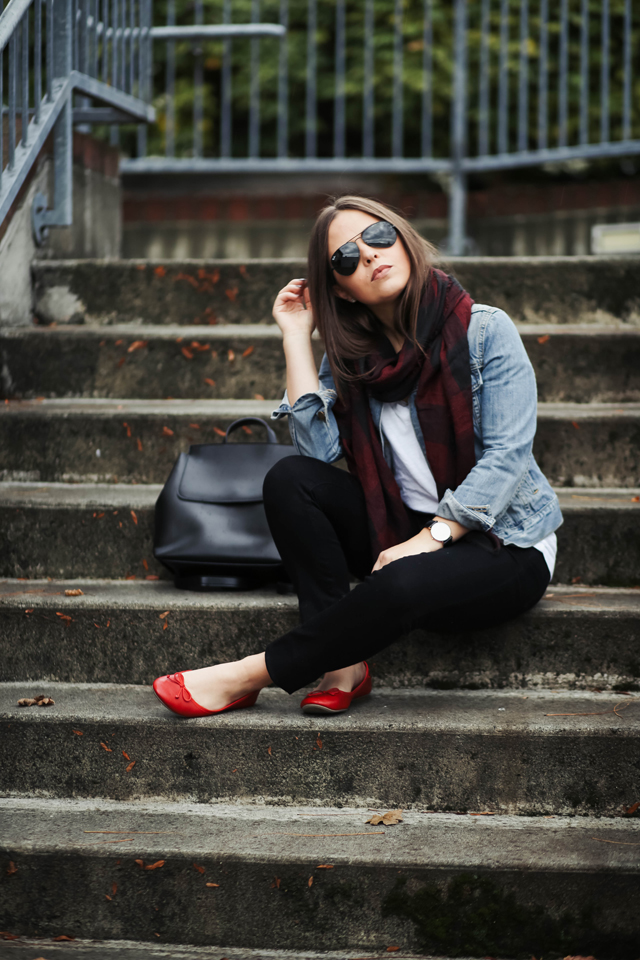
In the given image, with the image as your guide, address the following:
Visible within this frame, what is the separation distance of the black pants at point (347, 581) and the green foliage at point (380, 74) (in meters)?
3.92

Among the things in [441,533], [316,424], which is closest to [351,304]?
[316,424]

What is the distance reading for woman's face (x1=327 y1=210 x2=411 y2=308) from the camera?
2.11 meters

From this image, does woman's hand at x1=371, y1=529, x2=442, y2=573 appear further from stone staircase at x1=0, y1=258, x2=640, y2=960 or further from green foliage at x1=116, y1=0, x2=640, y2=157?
green foliage at x1=116, y1=0, x2=640, y2=157

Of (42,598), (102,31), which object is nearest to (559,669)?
(42,598)

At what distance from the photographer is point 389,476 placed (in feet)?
7.18

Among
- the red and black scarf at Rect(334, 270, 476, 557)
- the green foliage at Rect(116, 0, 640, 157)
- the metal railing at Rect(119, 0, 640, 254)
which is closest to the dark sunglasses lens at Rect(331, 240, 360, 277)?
the red and black scarf at Rect(334, 270, 476, 557)

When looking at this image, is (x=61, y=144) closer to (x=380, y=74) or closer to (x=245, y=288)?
(x=245, y=288)

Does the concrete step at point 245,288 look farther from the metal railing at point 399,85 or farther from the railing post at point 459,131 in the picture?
the railing post at point 459,131

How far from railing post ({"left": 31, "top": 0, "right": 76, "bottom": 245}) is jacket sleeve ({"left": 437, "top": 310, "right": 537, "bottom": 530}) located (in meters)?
2.03

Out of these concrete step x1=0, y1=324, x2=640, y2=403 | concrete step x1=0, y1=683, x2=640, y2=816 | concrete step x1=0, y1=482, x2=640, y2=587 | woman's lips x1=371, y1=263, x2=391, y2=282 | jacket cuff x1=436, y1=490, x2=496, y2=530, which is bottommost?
concrete step x1=0, y1=683, x2=640, y2=816

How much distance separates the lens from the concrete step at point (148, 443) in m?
2.72

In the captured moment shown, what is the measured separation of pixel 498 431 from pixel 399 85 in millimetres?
Result: 3460

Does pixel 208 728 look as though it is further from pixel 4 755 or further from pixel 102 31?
pixel 102 31

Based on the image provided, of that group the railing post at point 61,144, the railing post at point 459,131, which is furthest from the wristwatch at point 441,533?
the railing post at point 459,131
